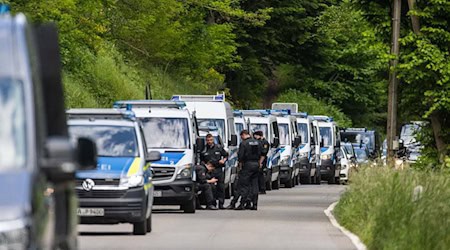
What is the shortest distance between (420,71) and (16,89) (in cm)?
2518

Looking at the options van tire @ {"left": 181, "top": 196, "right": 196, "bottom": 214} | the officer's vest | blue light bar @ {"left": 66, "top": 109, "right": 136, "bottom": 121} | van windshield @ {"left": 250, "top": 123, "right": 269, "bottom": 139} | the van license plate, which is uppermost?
blue light bar @ {"left": 66, "top": 109, "right": 136, "bottom": 121}

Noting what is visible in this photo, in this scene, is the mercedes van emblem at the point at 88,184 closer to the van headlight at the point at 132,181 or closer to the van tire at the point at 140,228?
the van headlight at the point at 132,181

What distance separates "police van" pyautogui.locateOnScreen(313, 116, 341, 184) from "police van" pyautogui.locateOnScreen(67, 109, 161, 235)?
35738mm

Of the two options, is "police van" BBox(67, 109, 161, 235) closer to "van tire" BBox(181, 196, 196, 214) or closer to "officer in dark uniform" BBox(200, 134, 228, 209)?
"van tire" BBox(181, 196, 196, 214)

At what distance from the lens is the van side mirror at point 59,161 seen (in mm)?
9625

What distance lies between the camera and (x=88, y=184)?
24547 mm

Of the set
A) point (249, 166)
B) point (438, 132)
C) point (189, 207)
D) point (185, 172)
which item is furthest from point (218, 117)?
point (185, 172)

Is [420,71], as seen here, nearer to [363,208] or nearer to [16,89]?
[363,208]

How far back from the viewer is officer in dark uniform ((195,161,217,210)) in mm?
34594

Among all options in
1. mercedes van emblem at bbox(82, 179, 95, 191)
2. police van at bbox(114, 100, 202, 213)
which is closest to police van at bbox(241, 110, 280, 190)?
police van at bbox(114, 100, 202, 213)

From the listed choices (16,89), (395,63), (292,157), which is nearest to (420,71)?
(395,63)

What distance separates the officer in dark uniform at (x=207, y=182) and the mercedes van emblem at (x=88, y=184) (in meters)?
9.85

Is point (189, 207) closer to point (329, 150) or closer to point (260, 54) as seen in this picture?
point (329, 150)

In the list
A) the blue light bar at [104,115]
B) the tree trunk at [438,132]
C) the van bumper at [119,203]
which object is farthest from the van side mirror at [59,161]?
the tree trunk at [438,132]
